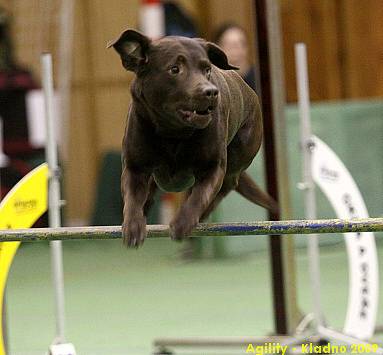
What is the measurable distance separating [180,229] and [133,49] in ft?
1.98

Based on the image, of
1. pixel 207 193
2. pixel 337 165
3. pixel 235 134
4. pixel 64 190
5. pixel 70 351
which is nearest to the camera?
pixel 207 193

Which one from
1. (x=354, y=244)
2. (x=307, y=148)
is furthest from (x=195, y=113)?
(x=354, y=244)

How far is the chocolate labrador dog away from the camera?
126 inches

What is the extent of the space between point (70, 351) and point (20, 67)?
6.12 metres

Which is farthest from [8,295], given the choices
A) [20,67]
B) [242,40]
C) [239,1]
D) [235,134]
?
[239,1]

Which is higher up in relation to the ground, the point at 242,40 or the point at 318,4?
the point at 318,4

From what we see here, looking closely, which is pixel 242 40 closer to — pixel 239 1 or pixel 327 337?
pixel 327 337

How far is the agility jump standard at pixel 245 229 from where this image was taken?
329 cm

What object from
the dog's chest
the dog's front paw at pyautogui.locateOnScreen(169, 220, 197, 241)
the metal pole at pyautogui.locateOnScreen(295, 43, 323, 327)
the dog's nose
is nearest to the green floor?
the metal pole at pyautogui.locateOnScreen(295, 43, 323, 327)

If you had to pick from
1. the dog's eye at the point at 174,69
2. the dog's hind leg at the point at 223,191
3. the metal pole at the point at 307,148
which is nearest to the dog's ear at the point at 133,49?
the dog's eye at the point at 174,69

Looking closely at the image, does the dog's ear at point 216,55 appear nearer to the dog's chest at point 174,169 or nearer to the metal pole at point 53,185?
the dog's chest at point 174,169

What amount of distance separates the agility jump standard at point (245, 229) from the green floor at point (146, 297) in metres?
1.94

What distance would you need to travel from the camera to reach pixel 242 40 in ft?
22.5

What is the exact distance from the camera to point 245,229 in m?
3.32
